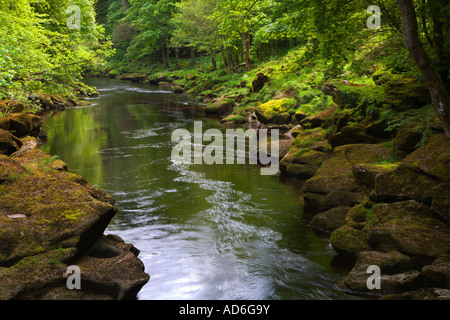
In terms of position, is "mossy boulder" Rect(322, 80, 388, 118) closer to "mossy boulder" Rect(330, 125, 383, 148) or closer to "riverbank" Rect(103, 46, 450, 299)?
"riverbank" Rect(103, 46, 450, 299)

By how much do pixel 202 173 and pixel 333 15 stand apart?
22.5 ft

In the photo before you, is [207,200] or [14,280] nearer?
[14,280]

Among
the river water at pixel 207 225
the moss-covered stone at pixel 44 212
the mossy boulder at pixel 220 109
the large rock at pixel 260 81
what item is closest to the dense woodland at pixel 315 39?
the large rock at pixel 260 81

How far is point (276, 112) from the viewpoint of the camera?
20609 millimetres

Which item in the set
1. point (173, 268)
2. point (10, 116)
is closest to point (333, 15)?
point (173, 268)

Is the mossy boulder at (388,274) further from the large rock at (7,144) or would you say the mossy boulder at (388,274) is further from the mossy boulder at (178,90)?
the mossy boulder at (178,90)

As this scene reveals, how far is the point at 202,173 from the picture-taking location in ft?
43.3

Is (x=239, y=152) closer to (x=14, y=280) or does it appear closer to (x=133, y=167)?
(x=133, y=167)

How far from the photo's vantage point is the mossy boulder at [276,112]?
2053 centimetres

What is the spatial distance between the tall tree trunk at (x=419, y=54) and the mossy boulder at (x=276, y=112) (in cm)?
1415

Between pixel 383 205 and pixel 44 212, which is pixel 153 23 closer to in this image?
pixel 44 212

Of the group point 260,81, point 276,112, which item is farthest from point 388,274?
point 260,81

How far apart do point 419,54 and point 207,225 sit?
5.74 meters

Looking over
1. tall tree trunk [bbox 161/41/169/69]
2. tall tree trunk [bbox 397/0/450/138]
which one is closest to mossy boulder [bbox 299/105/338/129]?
tall tree trunk [bbox 397/0/450/138]
